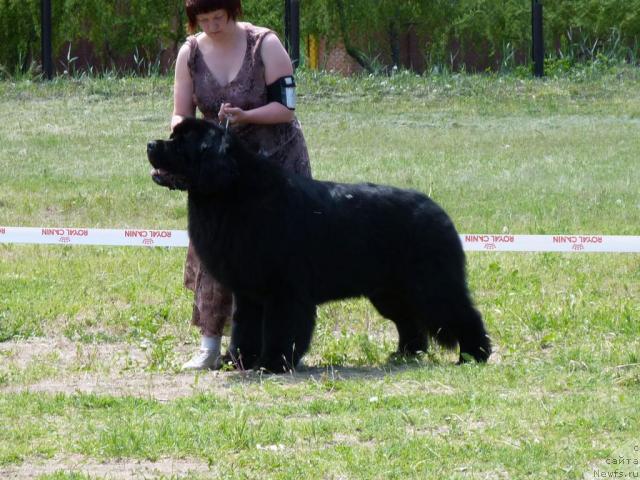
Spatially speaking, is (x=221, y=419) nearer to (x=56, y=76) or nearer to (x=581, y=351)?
(x=581, y=351)

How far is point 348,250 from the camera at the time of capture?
6.70m

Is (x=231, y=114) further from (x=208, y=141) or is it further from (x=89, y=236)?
(x=89, y=236)

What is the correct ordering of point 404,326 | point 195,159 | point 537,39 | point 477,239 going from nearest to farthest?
point 195,159, point 404,326, point 477,239, point 537,39

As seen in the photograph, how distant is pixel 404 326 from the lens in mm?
7219

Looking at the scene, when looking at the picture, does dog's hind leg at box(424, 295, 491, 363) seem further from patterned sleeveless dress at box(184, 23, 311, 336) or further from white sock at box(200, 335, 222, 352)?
white sock at box(200, 335, 222, 352)

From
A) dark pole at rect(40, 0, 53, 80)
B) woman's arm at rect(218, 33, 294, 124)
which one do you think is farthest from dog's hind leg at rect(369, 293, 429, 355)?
dark pole at rect(40, 0, 53, 80)

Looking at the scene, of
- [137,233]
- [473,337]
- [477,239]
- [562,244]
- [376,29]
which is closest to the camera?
[473,337]

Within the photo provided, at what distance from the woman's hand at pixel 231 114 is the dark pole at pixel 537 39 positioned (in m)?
13.4

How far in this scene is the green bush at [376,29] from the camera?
19828 millimetres

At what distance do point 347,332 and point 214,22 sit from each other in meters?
2.33

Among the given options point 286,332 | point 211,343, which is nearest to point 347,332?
point 211,343

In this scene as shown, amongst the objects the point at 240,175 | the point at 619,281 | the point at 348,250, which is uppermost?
the point at 240,175

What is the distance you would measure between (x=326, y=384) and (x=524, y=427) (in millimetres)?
1329

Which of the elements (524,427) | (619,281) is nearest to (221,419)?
(524,427)
